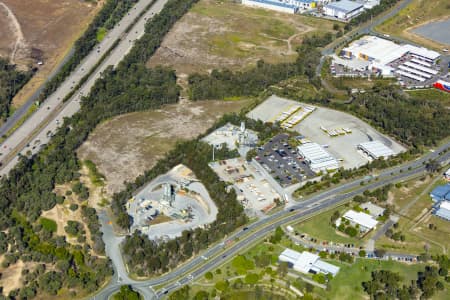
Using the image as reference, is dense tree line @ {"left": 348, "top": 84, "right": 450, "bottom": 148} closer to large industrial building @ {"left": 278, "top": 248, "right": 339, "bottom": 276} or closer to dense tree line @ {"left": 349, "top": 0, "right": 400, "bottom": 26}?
dense tree line @ {"left": 349, "top": 0, "right": 400, "bottom": 26}

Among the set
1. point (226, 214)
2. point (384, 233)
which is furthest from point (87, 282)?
point (384, 233)

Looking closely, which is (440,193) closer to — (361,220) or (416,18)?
(361,220)

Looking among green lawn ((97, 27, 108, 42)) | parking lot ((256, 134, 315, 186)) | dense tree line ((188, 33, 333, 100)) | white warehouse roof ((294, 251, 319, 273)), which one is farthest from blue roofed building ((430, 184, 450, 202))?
green lawn ((97, 27, 108, 42))

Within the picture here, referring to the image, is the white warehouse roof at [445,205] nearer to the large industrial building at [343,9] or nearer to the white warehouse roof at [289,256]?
the white warehouse roof at [289,256]

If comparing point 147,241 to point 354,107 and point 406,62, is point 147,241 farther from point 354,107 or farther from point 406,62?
point 406,62

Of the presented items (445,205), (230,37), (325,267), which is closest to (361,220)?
(325,267)

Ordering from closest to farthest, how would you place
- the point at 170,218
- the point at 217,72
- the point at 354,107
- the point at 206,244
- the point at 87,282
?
the point at 87,282
the point at 206,244
the point at 170,218
the point at 354,107
the point at 217,72
